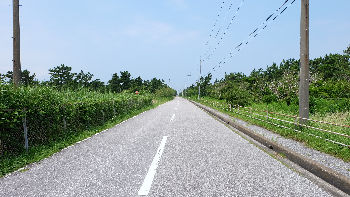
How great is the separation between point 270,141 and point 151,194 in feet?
16.6

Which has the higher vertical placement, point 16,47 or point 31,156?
point 16,47

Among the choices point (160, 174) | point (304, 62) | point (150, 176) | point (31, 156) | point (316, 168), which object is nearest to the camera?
point (150, 176)

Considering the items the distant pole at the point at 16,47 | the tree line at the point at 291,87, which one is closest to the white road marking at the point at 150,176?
the distant pole at the point at 16,47

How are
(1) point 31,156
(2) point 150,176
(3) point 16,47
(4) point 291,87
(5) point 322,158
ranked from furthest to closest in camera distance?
(4) point 291,87 < (3) point 16,47 < (1) point 31,156 < (5) point 322,158 < (2) point 150,176

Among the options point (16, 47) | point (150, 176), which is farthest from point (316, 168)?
point (16, 47)

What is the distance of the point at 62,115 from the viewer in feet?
27.3

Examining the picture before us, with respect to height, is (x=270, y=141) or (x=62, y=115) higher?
(x=62, y=115)

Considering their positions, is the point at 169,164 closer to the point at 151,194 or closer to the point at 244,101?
the point at 151,194

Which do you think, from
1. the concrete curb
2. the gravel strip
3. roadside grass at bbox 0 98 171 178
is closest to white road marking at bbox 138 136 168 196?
roadside grass at bbox 0 98 171 178

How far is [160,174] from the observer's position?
445 centimetres

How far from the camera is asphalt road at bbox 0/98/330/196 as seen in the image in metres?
3.70

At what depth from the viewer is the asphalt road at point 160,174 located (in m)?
3.70

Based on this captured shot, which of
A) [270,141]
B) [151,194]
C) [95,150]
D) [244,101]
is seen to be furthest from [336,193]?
[244,101]

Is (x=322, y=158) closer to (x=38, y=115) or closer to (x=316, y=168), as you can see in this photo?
(x=316, y=168)
